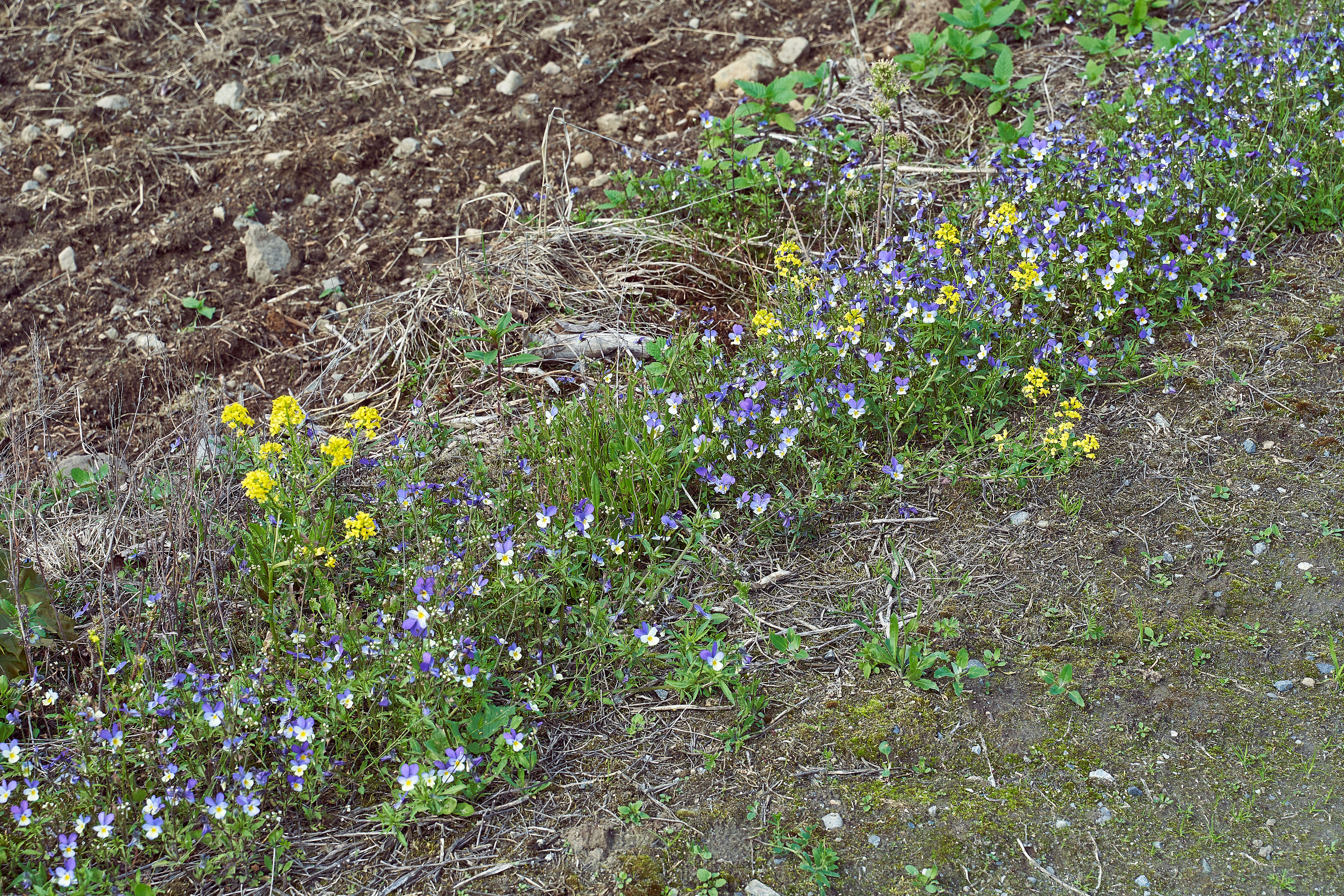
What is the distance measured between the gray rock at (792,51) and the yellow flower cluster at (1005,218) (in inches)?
79.4

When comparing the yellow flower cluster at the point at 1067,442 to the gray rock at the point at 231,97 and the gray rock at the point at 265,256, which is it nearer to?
the gray rock at the point at 265,256

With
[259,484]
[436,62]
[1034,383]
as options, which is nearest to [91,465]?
[259,484]

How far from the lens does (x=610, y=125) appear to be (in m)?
5.00

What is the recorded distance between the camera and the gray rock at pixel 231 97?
5258 mm

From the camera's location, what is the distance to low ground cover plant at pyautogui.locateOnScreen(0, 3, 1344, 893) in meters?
2.44

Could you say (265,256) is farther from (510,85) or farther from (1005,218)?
(1005,218)

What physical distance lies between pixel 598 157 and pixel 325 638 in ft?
9.62

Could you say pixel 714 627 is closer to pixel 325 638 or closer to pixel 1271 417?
pixel 325 638

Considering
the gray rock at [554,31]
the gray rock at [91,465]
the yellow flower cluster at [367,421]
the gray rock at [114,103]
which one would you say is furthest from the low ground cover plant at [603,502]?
the gray rock at [114,103]

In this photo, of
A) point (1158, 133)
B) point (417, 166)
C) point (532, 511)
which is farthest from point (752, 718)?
point (417, 166)

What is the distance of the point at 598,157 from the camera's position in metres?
4.84

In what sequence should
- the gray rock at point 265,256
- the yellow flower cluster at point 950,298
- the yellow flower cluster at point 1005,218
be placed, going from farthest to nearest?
the gray rock at point 265,256 → the yellow flower cluster at point 1005,218 → the yellow flower cluster at point 950,298

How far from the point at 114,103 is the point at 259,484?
3.66 metres

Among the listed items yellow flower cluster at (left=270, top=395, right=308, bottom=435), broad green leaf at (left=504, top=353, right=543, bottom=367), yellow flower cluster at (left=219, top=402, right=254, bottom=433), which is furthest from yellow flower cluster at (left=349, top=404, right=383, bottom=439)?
broad green leaf at (left=504, top=353, right=543, bottom=367)
